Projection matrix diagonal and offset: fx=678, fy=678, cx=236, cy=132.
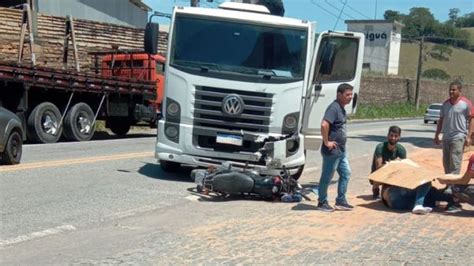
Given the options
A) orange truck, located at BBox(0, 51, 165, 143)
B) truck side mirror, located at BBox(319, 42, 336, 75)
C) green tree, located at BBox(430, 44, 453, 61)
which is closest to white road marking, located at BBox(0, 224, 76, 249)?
truck side mirror, located at BBox(319, 42, 336, 75)

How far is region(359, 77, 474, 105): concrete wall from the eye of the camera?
211 ft

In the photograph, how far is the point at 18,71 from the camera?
1664 centimetres

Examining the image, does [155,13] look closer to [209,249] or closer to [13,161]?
[13,161]

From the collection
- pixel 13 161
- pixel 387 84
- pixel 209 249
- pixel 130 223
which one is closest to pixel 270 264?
pixel 209 249

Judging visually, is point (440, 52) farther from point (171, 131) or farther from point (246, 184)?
point (246, 184)

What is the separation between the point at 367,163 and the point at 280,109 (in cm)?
642

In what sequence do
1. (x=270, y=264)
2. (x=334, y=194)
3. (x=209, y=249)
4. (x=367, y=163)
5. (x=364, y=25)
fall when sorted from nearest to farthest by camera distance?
1. (x=270, y=264)
2. (x=209, y=249)
3. (x=334, y=194)
4. (x=367, y=163)
5. (x=364, y=25)

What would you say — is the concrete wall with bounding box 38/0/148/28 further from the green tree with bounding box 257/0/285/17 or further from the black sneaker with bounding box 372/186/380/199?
the black sneaker with bounding box 372/186/380/199

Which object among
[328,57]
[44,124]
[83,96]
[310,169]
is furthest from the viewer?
[83,96]

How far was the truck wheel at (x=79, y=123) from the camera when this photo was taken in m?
18.6

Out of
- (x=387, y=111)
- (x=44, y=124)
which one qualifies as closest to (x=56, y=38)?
(x=44, y=124)

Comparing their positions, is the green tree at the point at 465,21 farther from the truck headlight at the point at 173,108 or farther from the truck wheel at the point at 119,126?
the truck headlight at the point at 173,108

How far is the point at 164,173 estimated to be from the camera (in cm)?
1230

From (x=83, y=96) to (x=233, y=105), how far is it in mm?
9842
